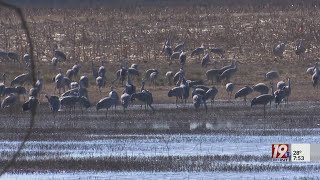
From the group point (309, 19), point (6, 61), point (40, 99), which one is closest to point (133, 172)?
point (40, 99)

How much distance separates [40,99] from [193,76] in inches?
213

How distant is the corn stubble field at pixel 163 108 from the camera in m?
16.3

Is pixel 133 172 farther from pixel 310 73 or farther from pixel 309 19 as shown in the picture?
pixel 309 19

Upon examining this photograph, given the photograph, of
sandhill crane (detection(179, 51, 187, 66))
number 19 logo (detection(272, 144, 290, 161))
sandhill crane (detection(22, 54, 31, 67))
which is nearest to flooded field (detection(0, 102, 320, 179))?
number 19 logo (detection(272, 144, 290, 161))

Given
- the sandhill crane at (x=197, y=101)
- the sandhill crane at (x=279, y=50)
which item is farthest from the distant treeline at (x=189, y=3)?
the sandhill crane at (x=197, y=101)

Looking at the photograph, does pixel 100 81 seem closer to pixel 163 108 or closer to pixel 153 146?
pixel 163 108

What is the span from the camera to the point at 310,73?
2934 cm

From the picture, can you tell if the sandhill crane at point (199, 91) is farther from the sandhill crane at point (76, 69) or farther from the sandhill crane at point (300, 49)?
the sandhill crane at point (300, 49)

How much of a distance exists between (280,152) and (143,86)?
9.20 meters

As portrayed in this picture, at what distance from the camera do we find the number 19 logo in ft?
54.3

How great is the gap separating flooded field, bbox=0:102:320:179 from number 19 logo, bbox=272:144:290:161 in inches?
5.2

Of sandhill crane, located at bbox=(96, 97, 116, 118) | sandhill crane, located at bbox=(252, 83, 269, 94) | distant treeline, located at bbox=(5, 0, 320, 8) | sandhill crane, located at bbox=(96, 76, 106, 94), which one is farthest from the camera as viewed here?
distant treeline, located at bbox=(5, 0, 320, 8)

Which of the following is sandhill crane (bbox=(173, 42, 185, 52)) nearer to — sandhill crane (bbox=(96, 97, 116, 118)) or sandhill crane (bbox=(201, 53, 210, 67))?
sandhill crane (bbox=(201, 53, 210, 67))

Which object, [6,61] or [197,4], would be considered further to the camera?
[197,4]
